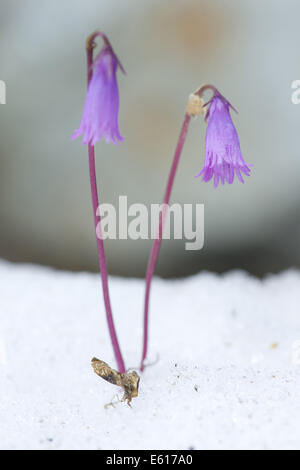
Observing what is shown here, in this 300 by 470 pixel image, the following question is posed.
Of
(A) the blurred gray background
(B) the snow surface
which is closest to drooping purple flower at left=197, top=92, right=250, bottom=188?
(B) the snow surface

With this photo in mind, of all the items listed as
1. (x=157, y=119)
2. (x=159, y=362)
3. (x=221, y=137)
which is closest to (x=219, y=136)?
(x=221, y=137)

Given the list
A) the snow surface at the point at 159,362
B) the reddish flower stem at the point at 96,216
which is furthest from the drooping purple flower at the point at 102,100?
the snow surface at the point at 159,362

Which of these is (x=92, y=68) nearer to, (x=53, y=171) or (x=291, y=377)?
(x=291, y=377)

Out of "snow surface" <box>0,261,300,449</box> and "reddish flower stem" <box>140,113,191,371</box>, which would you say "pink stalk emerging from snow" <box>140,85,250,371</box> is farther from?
"snow surface" <box>0,261,300,449</box>

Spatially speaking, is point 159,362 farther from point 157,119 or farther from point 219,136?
point 157,119

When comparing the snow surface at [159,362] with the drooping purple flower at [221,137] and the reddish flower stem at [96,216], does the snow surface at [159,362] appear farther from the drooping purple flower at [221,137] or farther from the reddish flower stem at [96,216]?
the drooping purple flower at [221,137]
